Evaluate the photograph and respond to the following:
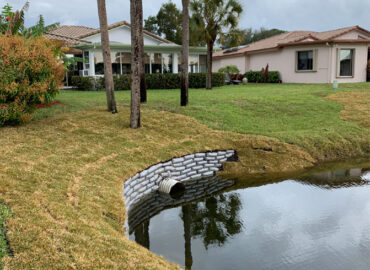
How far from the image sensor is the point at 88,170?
7.70 m

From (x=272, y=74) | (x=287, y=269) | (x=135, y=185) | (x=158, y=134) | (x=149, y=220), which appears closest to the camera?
(x=287, y=269)

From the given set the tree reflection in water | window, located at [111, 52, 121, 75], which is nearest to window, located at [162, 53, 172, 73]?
window, located at [111, 52, 121, 75]

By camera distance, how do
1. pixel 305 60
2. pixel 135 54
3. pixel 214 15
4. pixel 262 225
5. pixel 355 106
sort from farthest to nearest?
pixel 305 60 → pixel 214 15 → pixel 355 106 → pixel 135 54 → pixel 262 225

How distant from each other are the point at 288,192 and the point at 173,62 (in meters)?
20.9

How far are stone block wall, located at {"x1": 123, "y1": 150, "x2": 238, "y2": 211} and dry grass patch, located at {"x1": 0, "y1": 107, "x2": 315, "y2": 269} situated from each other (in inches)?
8.7

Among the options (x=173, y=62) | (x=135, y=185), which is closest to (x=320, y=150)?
(x=135, y=185)

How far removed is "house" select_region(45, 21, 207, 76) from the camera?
24484 millimetres

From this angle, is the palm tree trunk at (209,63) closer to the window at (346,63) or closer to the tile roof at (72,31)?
the window at (346,63)

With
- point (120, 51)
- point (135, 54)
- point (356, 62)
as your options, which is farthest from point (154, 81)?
point (356, 62)

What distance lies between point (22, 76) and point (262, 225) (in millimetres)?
7481

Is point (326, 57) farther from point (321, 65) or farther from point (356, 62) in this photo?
point (356, 62)

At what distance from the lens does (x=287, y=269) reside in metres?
5.19

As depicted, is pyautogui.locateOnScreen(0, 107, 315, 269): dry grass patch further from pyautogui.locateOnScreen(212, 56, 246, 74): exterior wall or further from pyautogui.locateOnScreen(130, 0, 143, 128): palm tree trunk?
pyautogui.locateOnScreen(212, 56, 246, 74): exterior wall

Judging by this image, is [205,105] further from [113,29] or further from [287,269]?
[113,29]
